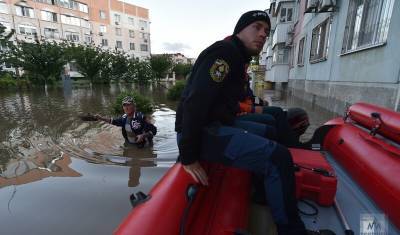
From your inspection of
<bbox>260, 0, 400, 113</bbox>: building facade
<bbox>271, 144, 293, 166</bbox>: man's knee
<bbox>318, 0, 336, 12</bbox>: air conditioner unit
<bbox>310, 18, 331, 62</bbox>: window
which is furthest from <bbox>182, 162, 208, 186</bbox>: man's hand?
<bbox>310, 18, 331, 62</bbox>: window

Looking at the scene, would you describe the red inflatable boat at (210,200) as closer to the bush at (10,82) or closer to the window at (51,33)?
the bush at (10,82)

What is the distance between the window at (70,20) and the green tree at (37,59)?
16701 millimetres

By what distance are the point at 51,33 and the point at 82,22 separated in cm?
589

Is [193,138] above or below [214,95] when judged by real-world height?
below

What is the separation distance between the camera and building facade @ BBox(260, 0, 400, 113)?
442cm

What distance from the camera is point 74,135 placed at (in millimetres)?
6738

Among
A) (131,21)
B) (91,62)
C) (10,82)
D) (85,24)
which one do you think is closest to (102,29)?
(85,24)

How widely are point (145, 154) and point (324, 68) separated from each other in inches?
300

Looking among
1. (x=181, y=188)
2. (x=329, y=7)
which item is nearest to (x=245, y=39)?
(x=181, y=188)

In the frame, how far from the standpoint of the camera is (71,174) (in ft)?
13.6

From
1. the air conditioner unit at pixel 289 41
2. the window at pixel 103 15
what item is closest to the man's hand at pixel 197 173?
the air conditioner unit at pixel 289 41

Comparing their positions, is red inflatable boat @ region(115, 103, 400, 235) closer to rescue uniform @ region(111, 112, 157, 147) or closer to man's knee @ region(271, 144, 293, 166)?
man's knee @ region(271, 144, 293, 166)

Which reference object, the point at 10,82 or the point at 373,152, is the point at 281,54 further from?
the point at 10,82

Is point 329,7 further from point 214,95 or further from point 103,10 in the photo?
point 103,10
